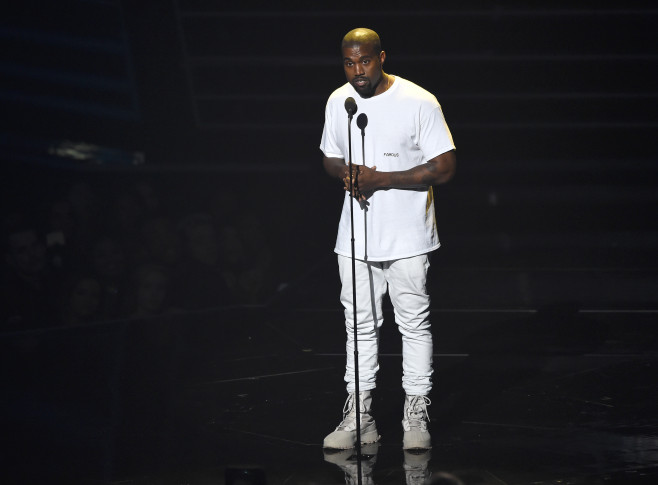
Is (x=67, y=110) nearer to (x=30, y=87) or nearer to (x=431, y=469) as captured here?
(x=30, y=87)

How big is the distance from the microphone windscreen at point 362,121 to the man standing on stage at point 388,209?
10 cm

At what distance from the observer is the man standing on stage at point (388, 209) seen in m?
3.71

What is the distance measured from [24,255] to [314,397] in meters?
2.65

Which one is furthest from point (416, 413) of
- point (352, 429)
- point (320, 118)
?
point (320, 118)

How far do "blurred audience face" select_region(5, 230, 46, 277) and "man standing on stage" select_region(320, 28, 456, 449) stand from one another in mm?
3049

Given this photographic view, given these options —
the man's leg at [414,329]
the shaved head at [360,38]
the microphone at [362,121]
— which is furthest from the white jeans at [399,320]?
the shaved head at [360,38]

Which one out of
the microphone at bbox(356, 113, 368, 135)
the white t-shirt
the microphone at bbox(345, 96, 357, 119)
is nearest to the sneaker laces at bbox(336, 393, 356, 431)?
the white t-shirt

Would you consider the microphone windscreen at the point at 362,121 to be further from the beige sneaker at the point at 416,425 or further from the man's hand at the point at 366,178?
the beige sneaker at the point at 416,425

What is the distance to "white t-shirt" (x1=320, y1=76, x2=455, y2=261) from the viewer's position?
12.2 feet

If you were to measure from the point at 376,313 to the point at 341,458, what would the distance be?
0.63 metres

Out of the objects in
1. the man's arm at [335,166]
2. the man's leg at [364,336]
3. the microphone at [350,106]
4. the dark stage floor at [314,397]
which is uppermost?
the microphone at [350,106]

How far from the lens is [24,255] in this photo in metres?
6.22

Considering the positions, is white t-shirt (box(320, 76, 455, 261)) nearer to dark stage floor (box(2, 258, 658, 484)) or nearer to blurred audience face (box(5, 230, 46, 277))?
dark stage floor (box(2, 258, 658, 484))

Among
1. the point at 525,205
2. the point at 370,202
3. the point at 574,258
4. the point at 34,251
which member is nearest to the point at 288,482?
the point at 370,202
